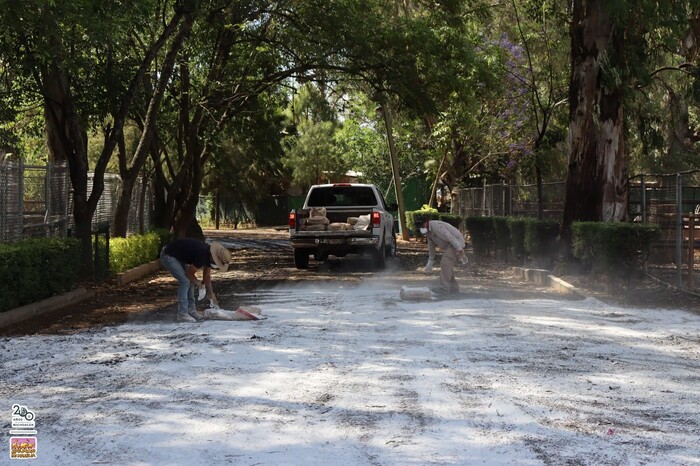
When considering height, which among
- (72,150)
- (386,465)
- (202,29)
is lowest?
(386,465)

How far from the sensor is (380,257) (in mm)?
19688

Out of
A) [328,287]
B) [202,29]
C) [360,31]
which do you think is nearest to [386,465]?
[328,287]

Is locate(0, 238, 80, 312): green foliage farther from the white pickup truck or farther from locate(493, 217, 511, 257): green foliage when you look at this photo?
locate(493, 217, 511, 257): green foliage

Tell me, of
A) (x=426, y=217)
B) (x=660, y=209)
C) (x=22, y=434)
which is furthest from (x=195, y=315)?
(x=426, y=217)

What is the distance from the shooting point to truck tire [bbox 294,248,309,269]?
19938 mm

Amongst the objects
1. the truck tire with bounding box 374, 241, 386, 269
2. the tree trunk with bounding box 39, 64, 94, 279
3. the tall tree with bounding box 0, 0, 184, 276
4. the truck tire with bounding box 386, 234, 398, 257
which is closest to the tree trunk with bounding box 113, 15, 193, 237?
the tall tree with bounding box 0, 0, 184, 276

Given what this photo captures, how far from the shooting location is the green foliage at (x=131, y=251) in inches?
701

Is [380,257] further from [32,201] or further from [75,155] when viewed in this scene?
[32,201]

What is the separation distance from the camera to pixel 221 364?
8.10 metres

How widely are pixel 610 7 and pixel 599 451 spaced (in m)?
10.7

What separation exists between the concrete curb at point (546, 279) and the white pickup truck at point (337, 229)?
3.17 metres

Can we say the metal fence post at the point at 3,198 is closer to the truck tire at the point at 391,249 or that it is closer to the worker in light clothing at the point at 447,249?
the worker in light clothing at the point at 447,249

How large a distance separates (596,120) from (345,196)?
22.4ft

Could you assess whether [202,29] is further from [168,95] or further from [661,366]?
[661,366]
